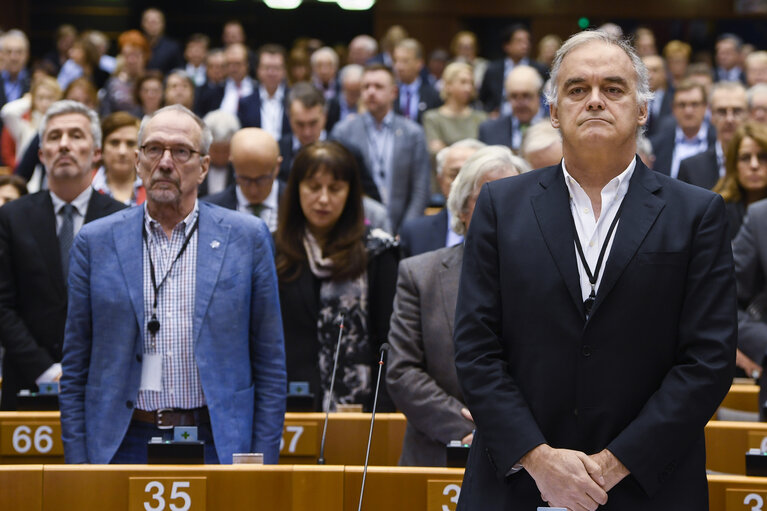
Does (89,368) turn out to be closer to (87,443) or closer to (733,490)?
(87,443)

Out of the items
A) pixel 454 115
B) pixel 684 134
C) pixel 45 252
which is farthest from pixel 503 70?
pixel 45 252

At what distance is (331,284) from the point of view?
391 centimetres

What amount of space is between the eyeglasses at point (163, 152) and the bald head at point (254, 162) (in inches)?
63.2

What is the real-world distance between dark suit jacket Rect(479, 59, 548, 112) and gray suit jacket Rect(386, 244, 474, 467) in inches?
261

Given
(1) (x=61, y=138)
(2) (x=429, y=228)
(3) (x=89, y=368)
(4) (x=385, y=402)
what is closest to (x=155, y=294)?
(3) (x=89, y=368)

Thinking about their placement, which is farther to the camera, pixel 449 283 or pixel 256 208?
pixel 256 208

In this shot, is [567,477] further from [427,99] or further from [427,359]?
[427,99]

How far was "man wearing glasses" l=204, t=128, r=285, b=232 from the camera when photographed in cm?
470

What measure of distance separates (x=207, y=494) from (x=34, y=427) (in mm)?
989

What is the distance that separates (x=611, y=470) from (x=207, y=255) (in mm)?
1446

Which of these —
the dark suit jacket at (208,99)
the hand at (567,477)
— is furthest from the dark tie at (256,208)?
the dark suit jacket at (208,99)

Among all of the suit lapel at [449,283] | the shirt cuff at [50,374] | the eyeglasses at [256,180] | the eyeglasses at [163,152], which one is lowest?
the shirt cuff at [50,374]

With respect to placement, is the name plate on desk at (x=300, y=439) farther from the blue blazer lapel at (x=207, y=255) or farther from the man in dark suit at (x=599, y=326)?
the man in dark suit at (x=599, y=326)

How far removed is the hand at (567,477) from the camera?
1956mm
